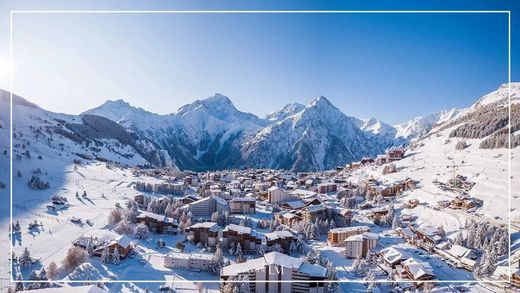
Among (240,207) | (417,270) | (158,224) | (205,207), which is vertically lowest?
(417,270)

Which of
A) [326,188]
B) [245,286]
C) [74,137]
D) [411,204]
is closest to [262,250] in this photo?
[245,286]

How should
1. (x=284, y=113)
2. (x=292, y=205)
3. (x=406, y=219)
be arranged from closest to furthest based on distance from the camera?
(x=406, y=219)
(x=292, y=205)
(x=284, y=113)

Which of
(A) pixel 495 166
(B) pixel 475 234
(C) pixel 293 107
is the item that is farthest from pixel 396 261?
(C) pixel 293 107

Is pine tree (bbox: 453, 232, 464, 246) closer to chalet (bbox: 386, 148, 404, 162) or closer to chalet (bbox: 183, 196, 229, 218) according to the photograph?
chalet (bbox: 183, 196, 229, 218)

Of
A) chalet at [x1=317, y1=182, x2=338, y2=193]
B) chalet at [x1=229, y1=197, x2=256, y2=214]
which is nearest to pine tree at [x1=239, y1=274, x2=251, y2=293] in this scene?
chalet at [x1=229, y1=197, x2=256, y2=214]

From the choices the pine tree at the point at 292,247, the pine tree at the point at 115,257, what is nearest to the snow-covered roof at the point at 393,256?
the pine tree at the point at 292,247

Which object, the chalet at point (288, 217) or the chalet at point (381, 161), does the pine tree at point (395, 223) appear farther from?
the chalet at point (381, 161)

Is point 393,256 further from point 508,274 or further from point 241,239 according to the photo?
point 241,239
